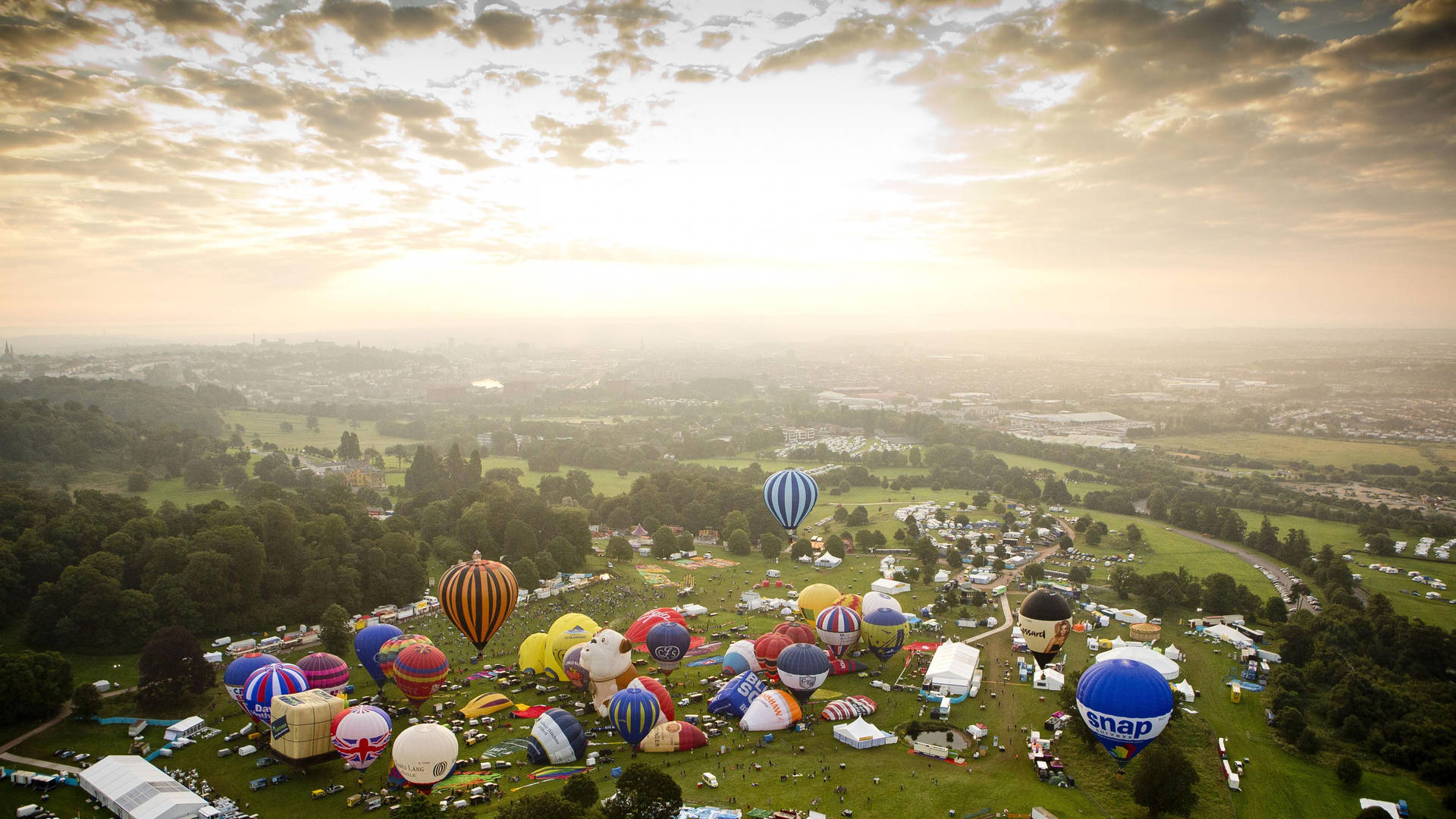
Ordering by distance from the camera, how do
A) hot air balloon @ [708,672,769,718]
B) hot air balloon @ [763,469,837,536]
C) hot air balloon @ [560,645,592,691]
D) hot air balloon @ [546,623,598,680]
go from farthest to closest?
hot air balloon @ [763,469,837,536], hot air balloon @ [546,623,598,680], hot air balloon @ [560,645,592,691], hot air balloon @ [708,672,769,718]

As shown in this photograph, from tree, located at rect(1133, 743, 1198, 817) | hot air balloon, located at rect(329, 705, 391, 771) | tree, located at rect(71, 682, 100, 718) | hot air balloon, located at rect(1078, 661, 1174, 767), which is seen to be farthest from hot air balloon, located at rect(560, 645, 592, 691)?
tree, located at rect(1133, 743, 1198, 817)

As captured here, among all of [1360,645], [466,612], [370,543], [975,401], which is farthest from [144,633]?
[975,401]

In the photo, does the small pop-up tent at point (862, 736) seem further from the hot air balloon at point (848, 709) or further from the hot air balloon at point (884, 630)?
the hot air balloon at point (884, 630)

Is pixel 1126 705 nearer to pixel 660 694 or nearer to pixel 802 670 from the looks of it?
pixel 802 670

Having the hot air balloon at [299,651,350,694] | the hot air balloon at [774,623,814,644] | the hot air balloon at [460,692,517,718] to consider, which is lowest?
the hot air balloon at [460,692,517,718]

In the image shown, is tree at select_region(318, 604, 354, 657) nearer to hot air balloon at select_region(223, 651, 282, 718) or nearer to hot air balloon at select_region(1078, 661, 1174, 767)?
hot air balloon at select_region(223, 651, 282, 718)

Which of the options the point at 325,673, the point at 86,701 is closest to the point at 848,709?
the point at 325,673
